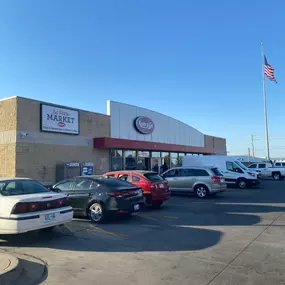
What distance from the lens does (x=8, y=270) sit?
17.3 feet

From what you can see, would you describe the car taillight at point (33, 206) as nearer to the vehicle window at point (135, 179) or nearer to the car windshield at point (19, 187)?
the car windshield at point (19, 187)

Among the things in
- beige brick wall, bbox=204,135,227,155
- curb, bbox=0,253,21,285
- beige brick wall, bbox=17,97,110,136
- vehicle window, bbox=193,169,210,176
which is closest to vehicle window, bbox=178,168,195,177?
vehicle window, bbox=193,169,210,176

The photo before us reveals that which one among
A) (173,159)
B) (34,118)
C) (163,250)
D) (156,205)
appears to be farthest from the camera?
(173,159)

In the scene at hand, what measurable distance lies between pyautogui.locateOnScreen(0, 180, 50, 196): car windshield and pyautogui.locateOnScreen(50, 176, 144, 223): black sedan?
2.21 metres

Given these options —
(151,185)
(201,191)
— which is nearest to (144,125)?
(201,191)

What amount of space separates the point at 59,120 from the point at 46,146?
77.9 inches

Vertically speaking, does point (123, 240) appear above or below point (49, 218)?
below

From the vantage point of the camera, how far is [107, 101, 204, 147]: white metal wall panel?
85.3 ft

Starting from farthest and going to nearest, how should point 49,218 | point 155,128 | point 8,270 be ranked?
1. point 155,128
2. point 49,218
3. point 8,270

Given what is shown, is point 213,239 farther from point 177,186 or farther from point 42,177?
point 42,177

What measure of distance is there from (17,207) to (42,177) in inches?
492

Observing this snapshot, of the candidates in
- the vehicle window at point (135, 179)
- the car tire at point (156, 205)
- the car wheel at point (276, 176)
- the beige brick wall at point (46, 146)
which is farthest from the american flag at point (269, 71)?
the vehicle window at point (135, 179)

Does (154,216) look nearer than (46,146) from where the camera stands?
Yes

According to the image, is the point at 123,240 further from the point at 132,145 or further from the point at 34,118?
the point at 132,145
